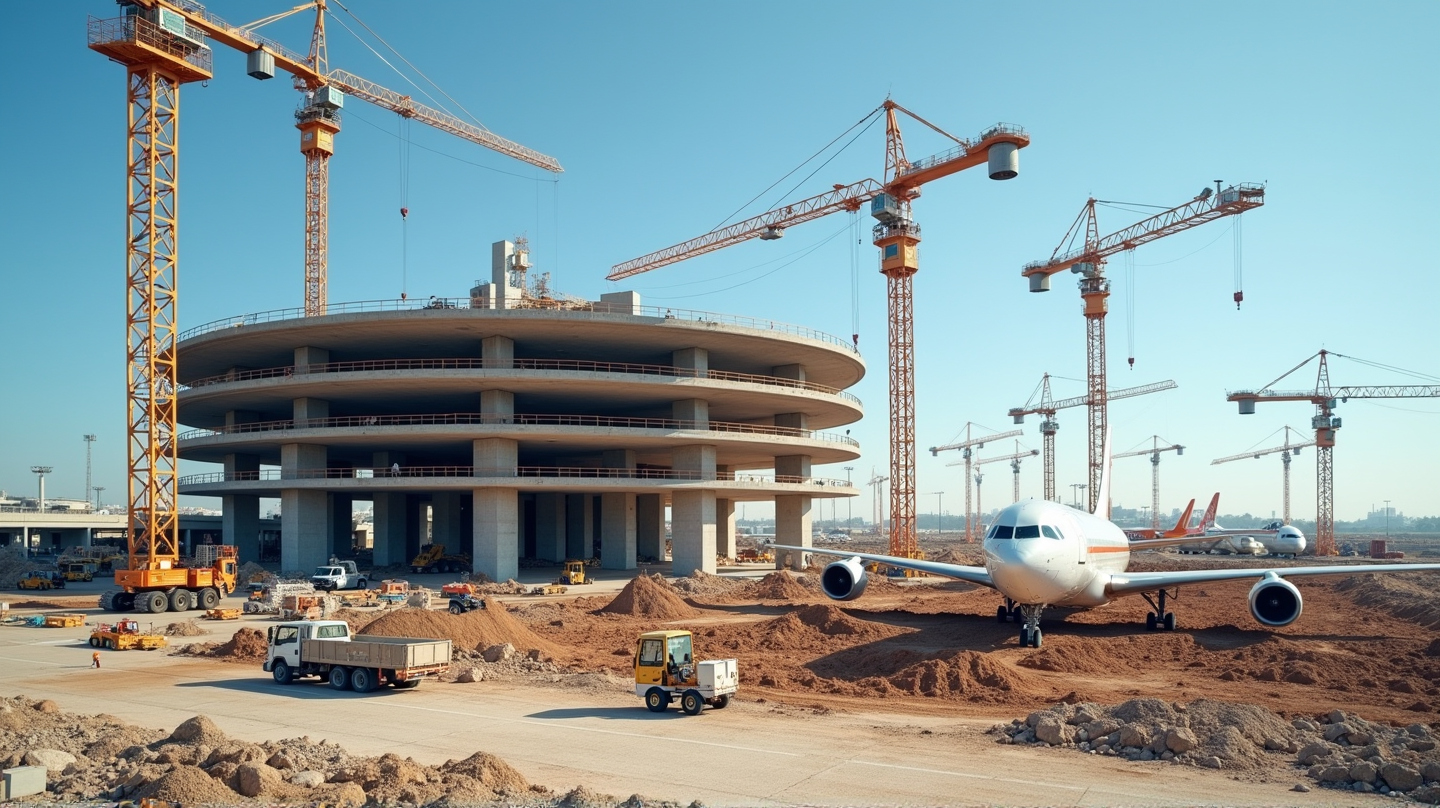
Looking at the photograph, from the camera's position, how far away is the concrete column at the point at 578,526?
8069cm

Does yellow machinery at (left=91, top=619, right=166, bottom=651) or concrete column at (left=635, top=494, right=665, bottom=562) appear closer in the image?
yellow machinery at (left=91, top=619, right=166, bottom=651)

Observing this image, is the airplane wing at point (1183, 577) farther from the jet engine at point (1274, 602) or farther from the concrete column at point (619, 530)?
the concrete column at point (619, 530)

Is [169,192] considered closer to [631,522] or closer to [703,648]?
[631,522]

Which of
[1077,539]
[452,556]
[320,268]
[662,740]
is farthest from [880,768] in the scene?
[320,268]

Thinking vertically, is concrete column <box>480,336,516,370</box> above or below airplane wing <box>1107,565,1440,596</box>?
above

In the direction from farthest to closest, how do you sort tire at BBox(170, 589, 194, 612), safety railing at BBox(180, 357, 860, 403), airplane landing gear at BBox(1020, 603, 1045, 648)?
safety railing at BBox(180, 357, 860, 403)
tire at BBox(170, 589, 194, 612)
airplane landing gear at BBox(1020, 603, 1045, 648)

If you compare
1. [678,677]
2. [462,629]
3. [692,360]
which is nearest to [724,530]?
[692,360]

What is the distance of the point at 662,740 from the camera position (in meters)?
18.3

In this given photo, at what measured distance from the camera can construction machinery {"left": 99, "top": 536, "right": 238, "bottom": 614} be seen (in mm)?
44500

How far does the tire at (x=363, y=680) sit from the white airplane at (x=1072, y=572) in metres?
15.2

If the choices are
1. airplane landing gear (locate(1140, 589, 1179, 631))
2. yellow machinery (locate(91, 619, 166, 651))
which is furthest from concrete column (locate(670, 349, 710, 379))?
yellow machinery (locate(91, 619, 166, 651))

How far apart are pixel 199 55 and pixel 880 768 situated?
5569cm

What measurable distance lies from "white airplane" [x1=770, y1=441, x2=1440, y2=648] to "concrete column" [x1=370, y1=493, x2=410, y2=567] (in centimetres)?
5022

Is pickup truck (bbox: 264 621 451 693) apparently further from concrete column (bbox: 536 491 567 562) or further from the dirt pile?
concrete column (bbox: 536 491 567 562)
